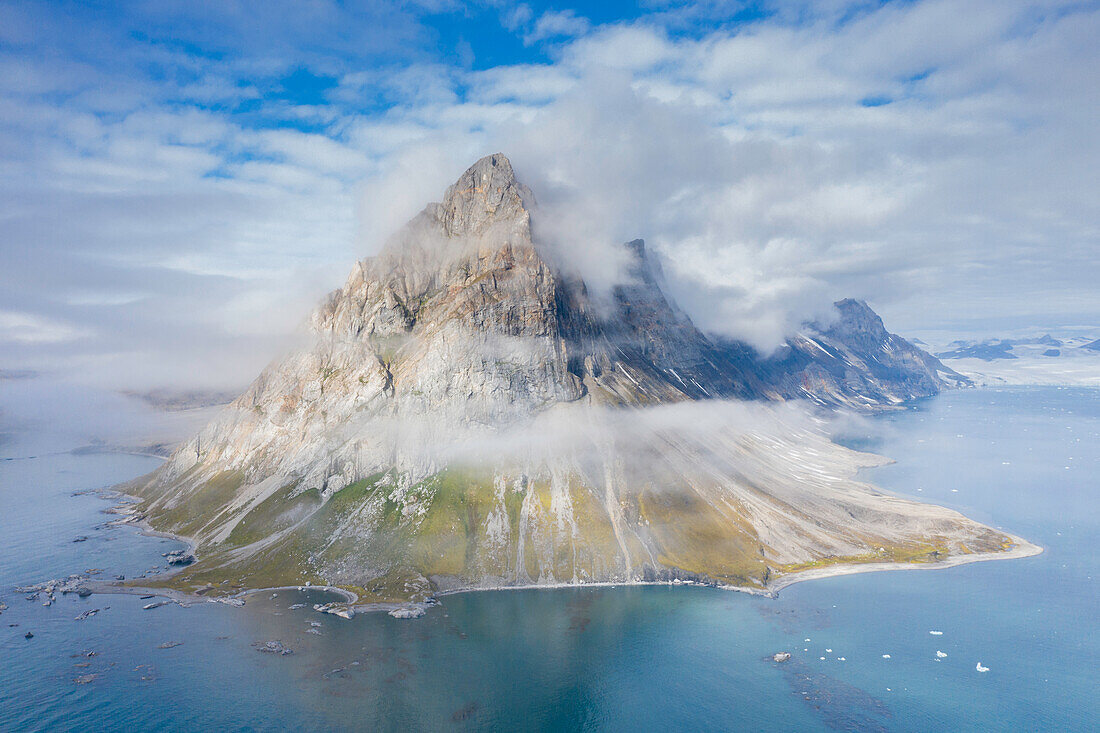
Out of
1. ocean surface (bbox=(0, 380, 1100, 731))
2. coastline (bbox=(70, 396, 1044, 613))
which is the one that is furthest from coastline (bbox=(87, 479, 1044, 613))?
ocean surface (bbox=(0, 380, 1100, 731))

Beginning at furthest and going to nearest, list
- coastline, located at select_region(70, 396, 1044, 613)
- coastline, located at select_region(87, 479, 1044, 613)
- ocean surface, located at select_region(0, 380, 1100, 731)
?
coastline, located at select_region(70, 396, 1044, 613) → coastline, located at select_region(87, 479, 1044, 613) → ocean surface, located at select_region(0, 380, 1100, 731)

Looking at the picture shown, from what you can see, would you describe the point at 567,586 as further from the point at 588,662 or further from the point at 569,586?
the point at 588,662

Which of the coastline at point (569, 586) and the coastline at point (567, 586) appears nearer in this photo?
the coastline at point (567, 586)

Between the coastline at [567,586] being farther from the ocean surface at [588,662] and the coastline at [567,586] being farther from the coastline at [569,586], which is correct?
the ocean surface at [588,662]

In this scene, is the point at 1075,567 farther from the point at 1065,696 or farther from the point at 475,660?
the point at 475,660

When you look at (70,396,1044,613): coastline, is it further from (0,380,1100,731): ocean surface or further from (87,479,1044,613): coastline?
(0,380,1100,731): ocean surface

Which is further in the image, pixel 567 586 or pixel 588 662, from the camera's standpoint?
pixel 567 586

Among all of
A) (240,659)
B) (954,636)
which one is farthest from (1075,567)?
(240,659)

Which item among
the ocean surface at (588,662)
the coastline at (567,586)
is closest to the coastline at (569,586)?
the coastline at (567,586)

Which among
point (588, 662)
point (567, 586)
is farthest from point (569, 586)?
point (588, 662)
